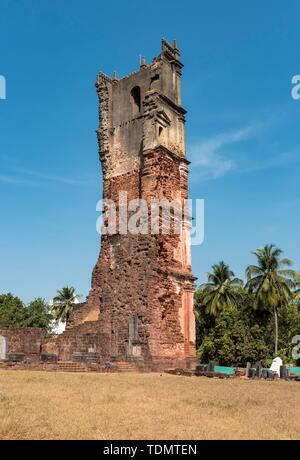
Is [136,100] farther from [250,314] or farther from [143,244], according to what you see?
[250,314]

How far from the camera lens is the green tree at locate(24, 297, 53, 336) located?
157 feet

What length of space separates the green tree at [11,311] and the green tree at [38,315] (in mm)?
599

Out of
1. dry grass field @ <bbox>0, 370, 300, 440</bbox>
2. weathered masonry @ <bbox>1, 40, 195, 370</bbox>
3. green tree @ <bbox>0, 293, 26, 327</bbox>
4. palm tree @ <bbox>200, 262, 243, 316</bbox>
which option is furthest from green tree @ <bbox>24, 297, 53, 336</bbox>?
dry grass field @ <bbox>0, 370, 300, 440</bbox>

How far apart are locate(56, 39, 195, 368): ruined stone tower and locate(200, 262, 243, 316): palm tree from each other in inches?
555

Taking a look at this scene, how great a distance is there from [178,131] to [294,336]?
20.2 metres

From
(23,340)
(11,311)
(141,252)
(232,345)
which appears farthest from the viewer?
(11,311)

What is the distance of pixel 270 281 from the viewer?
113ft

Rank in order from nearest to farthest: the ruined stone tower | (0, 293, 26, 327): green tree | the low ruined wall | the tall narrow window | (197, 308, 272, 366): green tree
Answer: the low ruined wall → the ruined stone tower → the tall narrow window → (197, 308, 272, 366): green tree → (0, 293, 26, 327): green tree

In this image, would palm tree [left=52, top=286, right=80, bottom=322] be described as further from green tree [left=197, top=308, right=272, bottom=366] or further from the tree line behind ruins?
green tree [left=197, top=308, right=272, bottom=366]

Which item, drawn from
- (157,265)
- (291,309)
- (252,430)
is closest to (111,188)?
(157,265)

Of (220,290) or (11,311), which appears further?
(11,311)

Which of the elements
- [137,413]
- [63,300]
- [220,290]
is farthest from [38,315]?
[137,413]

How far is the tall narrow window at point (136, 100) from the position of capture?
2470cm

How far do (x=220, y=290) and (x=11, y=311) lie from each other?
2068 cm
